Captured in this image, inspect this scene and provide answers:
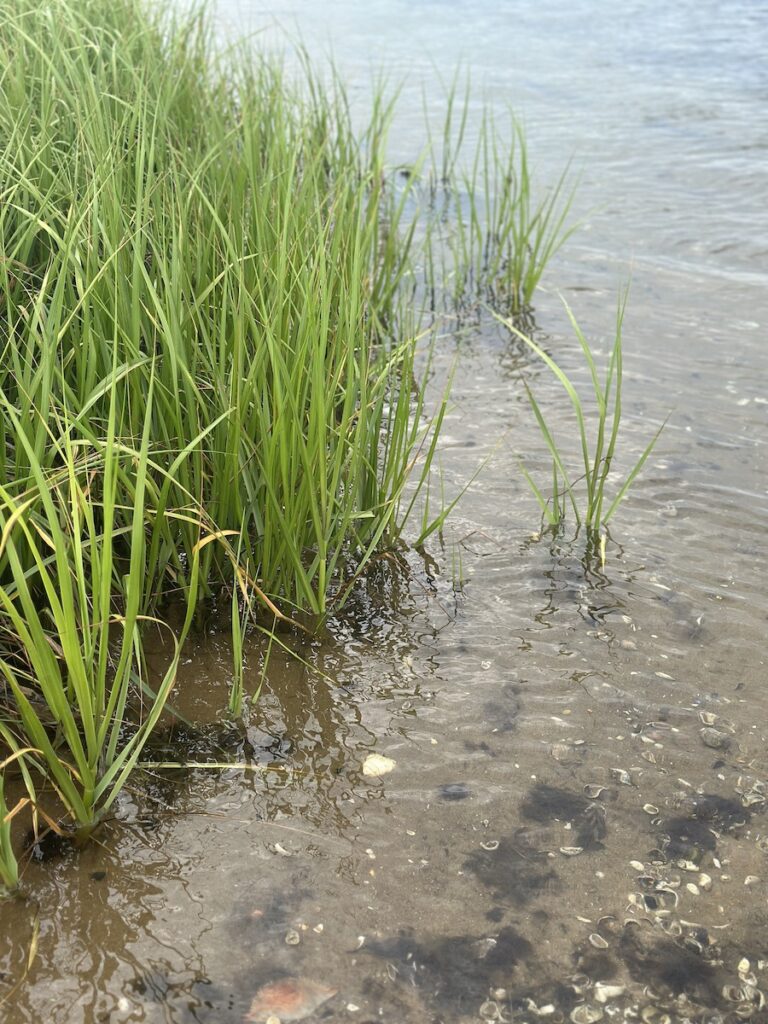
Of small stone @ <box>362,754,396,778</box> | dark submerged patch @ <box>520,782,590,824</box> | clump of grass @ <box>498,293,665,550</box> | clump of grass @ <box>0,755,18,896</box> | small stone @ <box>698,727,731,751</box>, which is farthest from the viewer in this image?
clump of grass @ <box>498,293,665,550</box>

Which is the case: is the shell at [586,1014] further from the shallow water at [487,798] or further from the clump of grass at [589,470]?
the clump of grass at [589,470]

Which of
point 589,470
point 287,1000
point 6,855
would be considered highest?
point 589,470

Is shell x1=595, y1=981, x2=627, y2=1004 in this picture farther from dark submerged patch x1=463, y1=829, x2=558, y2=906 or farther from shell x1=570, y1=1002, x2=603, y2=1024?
dark submerged patch x1=463, y1=829, x2=558, y2=906

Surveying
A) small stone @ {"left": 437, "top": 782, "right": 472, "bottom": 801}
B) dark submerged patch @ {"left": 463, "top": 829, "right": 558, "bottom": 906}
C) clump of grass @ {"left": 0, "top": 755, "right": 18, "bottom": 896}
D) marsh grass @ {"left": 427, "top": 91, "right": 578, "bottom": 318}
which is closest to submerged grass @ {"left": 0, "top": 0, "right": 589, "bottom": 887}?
clump of grass @ {"left": 0, "top": 755, "right": 18, "bottom": 896}

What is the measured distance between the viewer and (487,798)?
2.22 metres

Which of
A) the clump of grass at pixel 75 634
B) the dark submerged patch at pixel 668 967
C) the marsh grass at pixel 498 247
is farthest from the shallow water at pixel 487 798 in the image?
the marsh grass at pixel 498 247

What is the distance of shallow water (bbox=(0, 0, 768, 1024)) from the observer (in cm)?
183

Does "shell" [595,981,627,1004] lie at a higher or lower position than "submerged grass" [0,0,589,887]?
lower

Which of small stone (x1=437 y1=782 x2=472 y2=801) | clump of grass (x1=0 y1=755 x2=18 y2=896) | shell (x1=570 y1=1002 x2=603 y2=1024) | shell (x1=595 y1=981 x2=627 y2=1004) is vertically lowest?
shell (x1=570 y1=1002 x2=603 y2=1024)

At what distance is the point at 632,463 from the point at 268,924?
236 cm

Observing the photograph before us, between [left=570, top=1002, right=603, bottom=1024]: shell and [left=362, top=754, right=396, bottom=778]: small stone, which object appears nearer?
[left=570, top=1002, right=603, bottom=1024]: shell

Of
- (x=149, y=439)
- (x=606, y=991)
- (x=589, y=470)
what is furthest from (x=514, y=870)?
(x=589, y=470)

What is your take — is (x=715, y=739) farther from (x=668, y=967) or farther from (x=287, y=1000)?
(x=287, y=1000)

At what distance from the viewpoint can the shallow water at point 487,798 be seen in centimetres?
183
